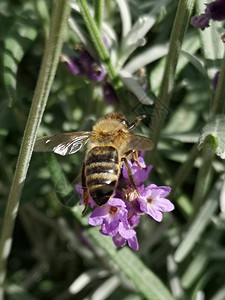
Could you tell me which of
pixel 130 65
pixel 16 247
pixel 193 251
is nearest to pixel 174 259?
pixel 193 251

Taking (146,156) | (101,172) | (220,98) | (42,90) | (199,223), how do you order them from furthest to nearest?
(199,223) < (146,156) < (220,98) < (101,172) < (42,90)

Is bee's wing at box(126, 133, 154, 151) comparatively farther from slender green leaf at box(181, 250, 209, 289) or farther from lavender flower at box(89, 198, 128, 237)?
slender green leaf at box(181, 250, 209, 289)

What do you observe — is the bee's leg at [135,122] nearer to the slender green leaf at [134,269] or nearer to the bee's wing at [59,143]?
the bee's wing at [59,143]

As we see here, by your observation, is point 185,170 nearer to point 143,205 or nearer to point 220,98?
point 220,98

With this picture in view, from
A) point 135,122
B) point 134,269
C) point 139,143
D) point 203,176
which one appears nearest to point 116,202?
point 139,143

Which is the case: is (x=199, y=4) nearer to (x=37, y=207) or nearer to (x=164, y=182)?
(x=164, y=182)

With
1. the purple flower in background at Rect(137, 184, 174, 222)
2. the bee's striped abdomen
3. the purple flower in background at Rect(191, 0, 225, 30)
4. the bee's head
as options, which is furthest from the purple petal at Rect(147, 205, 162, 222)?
the purple flower in background at Rect(191, 0, 225, 30)
